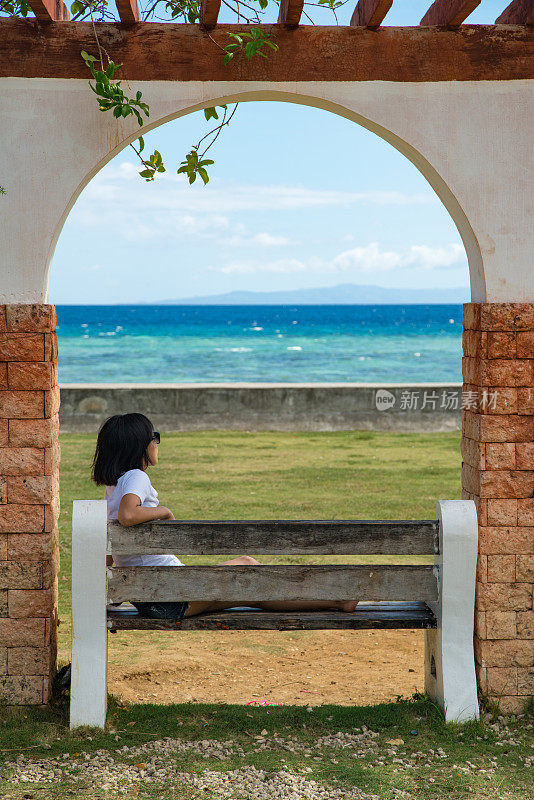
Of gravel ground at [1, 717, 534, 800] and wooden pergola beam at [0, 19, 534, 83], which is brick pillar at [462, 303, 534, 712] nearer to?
gravel ground at [1, 717, 534, 800]

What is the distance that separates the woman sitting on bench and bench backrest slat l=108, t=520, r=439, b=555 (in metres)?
0.09

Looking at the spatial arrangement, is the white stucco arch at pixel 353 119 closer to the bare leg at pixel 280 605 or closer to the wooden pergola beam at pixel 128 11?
the wooden pergola beam at pixel 128 11

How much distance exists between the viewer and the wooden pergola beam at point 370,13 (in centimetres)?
378

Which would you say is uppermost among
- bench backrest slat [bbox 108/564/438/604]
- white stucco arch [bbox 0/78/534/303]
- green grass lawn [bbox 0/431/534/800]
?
white stucco arch [bbox 0/78/534/303]

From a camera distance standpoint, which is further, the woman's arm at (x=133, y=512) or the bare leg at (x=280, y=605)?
the bare leg at (x=280, y=605)

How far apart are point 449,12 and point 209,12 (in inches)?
45.5

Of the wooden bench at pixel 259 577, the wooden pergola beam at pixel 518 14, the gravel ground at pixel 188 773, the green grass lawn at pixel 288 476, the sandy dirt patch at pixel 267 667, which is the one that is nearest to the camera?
the gravel ground at pixel 188 773

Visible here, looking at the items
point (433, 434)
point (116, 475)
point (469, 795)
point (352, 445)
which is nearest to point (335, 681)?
point (469, 795)

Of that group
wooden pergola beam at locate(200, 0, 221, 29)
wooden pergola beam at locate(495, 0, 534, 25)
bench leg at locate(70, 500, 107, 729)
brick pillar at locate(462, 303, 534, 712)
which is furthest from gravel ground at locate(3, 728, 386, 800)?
wooden pergola beam at locate(495, 0, 534, 25)

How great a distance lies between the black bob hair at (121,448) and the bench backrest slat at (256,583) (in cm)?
50

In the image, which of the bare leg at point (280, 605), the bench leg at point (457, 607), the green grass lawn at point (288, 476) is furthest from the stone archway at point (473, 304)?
the green grass lawn at point (288, 476)

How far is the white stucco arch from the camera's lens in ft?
12.9

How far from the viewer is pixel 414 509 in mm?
8891

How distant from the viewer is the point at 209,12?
12.4 ft
